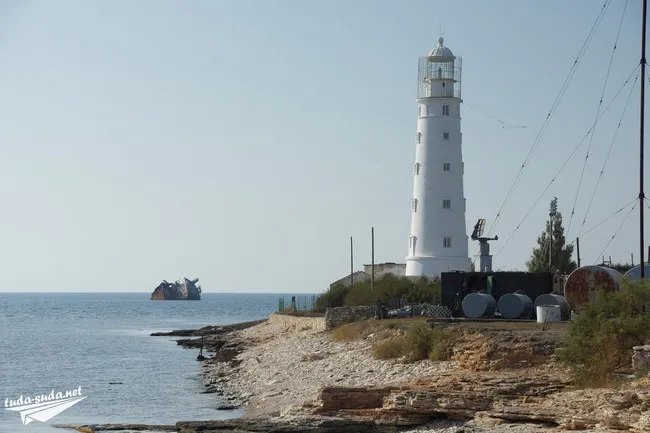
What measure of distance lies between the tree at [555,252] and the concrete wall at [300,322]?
1521 centimetres

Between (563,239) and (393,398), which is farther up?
(563,239)

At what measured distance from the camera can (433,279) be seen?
6462 cm

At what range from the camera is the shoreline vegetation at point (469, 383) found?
85.5ft

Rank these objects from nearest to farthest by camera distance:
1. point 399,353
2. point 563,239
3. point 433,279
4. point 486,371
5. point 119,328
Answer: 1. point 486,371
2. point 399,353
3. point 433,279
4. point 563,239
5. point 119,328

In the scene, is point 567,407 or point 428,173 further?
point 428,173

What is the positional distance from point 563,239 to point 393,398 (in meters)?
46.7

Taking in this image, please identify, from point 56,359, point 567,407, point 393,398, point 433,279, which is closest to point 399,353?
point 393,398

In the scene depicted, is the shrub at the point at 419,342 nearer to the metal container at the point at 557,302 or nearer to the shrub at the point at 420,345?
the shrub at the point at 420,345

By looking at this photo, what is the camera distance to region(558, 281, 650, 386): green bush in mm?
28953

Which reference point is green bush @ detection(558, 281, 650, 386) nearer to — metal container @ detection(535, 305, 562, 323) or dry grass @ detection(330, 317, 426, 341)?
metal container @ detection(535, 305, 562, 323)

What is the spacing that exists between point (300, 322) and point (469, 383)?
3370cm

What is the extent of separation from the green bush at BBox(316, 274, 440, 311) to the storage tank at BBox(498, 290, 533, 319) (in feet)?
37.4

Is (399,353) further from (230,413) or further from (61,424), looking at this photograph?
(61,424)

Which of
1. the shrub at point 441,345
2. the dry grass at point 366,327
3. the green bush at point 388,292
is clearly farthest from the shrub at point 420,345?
the green bush at point 388,292
